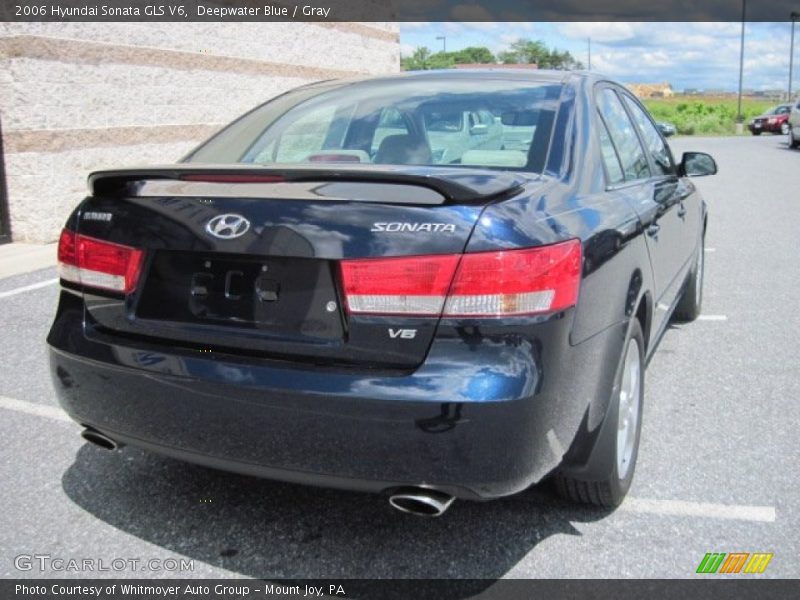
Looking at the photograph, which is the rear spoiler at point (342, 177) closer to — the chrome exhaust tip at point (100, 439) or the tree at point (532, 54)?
the chrome exhaust tip at point (100, 439)

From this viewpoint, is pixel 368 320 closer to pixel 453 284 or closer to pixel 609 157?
pixel 453 284

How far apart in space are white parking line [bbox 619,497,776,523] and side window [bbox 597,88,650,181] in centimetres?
136

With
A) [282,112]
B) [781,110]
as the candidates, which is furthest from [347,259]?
[781,110]

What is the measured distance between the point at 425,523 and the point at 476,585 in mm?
415

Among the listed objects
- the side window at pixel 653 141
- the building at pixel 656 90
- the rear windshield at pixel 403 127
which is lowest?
the building at pixel 656 90

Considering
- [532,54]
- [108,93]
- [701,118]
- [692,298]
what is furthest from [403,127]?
[532,54]

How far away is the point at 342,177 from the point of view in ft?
7.82

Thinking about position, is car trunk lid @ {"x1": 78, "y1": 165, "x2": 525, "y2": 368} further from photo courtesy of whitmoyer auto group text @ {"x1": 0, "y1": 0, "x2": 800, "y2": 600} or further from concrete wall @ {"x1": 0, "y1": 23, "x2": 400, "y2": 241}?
concrete wall @ {"x1": 0, "y1": 23, "x2": 400, "y2": 241}

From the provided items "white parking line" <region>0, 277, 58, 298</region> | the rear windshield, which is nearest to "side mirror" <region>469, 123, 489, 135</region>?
the rear windshield

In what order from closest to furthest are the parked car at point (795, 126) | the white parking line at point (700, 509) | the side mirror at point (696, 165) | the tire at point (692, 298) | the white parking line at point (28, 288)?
the white parking line at point (700, 509) → the side mirror at point (696, 165) → the tire at point (692, 298) → the white parking line at point (28, 288) → the parked car at point (795, 126)

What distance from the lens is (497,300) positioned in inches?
87.4

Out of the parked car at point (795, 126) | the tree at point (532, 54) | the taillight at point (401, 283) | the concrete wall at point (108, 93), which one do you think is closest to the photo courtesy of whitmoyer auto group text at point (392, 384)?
the taillight at point (401, 283)

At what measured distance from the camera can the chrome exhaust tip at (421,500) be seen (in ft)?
7.52

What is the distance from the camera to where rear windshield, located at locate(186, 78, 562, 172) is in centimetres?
301
